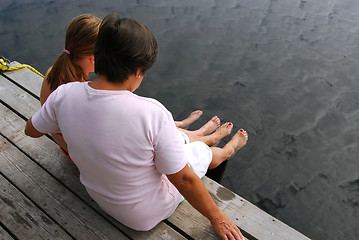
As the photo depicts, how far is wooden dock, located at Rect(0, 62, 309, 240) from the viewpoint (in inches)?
78.4

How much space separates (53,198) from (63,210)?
14 centimetres

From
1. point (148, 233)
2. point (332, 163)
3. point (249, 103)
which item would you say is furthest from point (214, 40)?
point (148, 233)

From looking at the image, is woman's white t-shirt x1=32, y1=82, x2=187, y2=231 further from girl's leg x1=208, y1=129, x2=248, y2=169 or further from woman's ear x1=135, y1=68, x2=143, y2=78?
girl's leg x1=208, y1=129, x2=248, y2=169

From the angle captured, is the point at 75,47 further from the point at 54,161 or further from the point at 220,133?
the point at 220,133

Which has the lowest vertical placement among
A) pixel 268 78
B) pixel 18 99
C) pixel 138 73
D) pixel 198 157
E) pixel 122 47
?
pixel 268 78

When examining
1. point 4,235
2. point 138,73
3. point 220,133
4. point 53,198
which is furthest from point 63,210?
point 220,133

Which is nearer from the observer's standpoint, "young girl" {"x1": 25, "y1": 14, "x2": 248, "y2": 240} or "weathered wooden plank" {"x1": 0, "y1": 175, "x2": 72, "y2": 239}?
"young girl" {"x1": 25, "y1": 14, "x2": 248, "y2": 240}

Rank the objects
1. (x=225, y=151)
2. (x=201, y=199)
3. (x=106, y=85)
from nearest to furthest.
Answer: (x=106, y=85) → (x=201, y=199) → (x=225, y=151)

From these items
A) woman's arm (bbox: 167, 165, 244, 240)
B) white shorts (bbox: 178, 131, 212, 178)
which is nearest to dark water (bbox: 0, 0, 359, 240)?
white shorts (bbox: 178, 131, 212, 178)

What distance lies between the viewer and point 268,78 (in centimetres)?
471

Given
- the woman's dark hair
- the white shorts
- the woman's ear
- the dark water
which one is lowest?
the dark water

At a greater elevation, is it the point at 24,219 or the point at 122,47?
the point at 122,47

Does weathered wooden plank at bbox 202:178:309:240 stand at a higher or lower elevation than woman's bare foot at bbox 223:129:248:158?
higher

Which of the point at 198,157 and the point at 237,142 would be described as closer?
the point at 198,157
